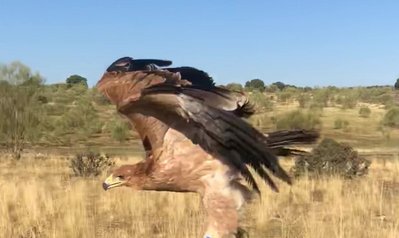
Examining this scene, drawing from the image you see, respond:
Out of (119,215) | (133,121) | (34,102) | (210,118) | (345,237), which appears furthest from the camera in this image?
(34,102)

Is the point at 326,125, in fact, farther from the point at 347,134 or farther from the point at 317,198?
the point at 317,198

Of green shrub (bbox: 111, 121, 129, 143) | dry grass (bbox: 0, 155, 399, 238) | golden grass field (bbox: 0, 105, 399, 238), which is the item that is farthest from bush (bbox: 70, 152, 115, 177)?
green shrub (bbox: 111, 121, 129, 143)

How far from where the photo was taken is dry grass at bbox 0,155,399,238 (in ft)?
24.8

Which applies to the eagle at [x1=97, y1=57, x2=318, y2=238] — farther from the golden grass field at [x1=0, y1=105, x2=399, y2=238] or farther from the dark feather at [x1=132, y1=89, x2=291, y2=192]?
the golden grass field at [x1=0, y1=105, x2=399, y2=238]

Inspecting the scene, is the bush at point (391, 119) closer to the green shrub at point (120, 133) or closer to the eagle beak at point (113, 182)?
the green shrub at point (120, 133)

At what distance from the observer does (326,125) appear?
136 feet

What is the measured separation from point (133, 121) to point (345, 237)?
3646mm

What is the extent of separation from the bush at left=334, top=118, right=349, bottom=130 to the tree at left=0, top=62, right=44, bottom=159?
68.4 ft

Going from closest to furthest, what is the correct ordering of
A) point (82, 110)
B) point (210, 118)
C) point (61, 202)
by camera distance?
point (210, 118)
point (61, 202)
point (82, 110)

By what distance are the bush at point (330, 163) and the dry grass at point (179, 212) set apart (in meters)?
1.45

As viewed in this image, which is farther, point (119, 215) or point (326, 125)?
point (326, 125)

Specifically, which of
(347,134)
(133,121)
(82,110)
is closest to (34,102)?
(82,110)

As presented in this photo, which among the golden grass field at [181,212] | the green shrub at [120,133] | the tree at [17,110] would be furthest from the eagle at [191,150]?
the green shrub at [120,133]

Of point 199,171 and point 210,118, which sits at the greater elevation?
point 210,118
